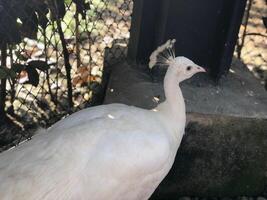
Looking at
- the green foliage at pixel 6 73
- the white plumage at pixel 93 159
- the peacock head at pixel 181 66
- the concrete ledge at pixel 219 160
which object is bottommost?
the concrete ledge at pixel 219 160

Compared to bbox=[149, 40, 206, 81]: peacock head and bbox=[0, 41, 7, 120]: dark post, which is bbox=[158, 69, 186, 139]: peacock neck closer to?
bbox=[149, 40, 206, 81]: peacock head

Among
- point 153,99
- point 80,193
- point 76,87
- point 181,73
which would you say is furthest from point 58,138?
point 76,87

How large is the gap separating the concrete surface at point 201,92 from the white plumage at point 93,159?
1.75 feet

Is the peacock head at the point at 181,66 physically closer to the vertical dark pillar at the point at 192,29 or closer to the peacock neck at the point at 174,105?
the peacock neck at the point at 174,105

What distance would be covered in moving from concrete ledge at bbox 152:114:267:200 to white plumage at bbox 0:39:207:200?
51 centimetres

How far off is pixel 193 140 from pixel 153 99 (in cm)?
31

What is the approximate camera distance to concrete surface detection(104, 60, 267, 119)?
2904 mm

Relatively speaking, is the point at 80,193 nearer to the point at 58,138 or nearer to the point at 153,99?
the point at 58,138

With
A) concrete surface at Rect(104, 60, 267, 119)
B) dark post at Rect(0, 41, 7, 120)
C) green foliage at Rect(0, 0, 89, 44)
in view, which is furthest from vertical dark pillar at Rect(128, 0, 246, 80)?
dark post at Rect(0, 41, 7, 120)

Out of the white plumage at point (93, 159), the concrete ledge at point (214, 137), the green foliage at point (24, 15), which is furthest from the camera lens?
the concrete ledge at point (214, 137)

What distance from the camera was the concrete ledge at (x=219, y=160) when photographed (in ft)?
9.46

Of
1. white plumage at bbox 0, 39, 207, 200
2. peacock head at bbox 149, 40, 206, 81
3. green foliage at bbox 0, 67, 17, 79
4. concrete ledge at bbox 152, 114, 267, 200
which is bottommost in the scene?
concrete ledge at bbox 152, 114, 267, 200

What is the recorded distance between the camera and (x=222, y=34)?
122 inches

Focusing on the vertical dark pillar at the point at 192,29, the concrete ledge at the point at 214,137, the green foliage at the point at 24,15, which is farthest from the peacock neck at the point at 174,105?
the green foliage at the point at 24,15
